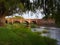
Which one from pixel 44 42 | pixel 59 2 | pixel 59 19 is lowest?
pixel 44 42

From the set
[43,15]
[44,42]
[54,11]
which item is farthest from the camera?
[44,42]

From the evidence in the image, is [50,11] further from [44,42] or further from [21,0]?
[44,42]

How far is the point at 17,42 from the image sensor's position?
1101 centimetres

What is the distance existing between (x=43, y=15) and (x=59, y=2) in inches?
28.2

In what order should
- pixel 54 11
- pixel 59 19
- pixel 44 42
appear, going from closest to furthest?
1. pixel 59 19
2. pixel 54 11
3. pixel 44 42

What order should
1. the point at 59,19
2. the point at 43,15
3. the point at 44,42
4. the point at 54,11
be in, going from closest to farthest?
the point at 59,19
the point at 54,11
the point at 43,15
the point at 44,42

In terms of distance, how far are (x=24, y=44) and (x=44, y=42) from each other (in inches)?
62.2

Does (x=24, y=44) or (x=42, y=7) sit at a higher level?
(x=42, y=7)

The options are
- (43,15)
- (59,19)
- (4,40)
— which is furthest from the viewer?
(4,40)

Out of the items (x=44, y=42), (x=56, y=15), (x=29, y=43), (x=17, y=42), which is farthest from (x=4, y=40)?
(x=56, y=15)

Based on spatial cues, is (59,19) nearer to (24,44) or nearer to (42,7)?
(42,7)

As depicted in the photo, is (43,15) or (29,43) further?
(29,43)

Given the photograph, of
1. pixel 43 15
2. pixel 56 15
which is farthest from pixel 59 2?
pixel 43 15

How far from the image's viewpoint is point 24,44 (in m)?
11.1
